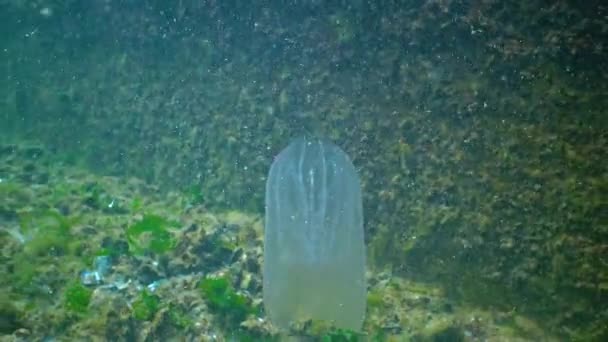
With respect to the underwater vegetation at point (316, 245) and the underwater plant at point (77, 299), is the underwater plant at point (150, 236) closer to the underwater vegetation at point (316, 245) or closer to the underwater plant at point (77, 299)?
the underwater plant at point (77, 299)

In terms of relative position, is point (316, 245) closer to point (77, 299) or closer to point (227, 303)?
point (227, 303)

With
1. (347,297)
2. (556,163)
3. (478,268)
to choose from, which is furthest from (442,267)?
(556,163)

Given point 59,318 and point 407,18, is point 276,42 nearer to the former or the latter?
point 407,18

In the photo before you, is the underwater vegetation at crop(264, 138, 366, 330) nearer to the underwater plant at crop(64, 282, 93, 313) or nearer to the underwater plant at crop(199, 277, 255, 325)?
the underwater plant at crop(199, 277, 255, 325)

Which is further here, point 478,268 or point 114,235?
point 114,235

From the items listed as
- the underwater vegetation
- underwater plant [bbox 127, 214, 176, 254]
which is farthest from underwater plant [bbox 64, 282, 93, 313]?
the underwater vegetation

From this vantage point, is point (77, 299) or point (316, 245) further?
point (316, 245)

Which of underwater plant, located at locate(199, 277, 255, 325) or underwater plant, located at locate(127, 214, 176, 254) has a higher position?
underwater plant, located at locate(127, 214, 176, 254)

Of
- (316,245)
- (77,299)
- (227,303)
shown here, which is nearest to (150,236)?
(77,299)

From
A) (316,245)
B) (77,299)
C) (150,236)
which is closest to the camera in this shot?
(77,299)

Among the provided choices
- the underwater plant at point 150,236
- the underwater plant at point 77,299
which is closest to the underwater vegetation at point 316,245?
the underwater plant at point 150,236

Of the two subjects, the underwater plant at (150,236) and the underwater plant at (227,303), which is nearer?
the underwater plant at (227,303)
